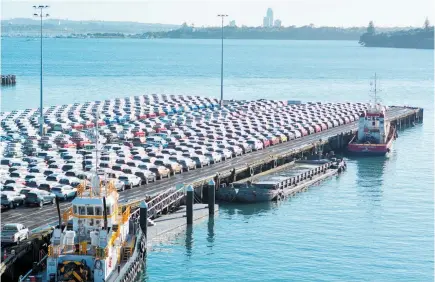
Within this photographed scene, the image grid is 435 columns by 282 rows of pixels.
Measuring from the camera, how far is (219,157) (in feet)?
265

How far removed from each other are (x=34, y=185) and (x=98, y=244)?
22.9m

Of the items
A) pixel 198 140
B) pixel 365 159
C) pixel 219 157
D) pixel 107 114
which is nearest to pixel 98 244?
pixel 219 157

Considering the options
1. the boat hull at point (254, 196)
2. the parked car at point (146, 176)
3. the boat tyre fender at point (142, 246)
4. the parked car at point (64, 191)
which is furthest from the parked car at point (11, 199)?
the boat hull at point (254, 196)

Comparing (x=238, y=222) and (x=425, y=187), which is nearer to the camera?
(x=238, y=222)

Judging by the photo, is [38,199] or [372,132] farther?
[372,132]

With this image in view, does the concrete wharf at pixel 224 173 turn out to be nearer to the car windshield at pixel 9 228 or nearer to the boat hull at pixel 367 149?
the car windshield at pixel 9 228

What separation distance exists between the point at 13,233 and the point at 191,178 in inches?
935

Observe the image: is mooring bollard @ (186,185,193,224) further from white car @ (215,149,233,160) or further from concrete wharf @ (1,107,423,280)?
white car @ (215,149,233,160)

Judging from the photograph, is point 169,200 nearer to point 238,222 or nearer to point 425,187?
point 238,222

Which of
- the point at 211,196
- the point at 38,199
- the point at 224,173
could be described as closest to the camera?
the point at 38,199

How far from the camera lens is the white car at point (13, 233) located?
4959 cm

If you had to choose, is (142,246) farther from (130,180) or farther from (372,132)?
(372,132)

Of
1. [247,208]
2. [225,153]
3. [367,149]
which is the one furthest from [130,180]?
[367,149]

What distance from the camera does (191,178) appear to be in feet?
236
